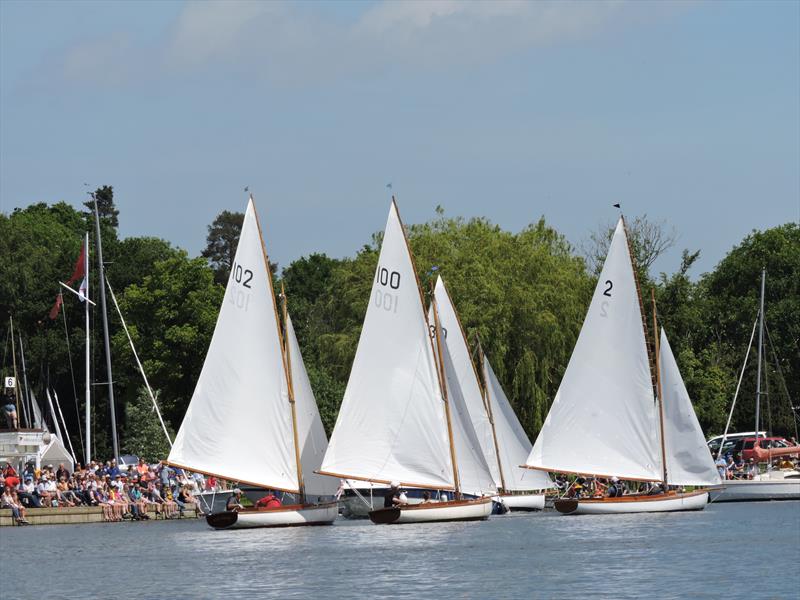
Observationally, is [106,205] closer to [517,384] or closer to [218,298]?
[218,298]

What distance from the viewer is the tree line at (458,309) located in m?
88.6

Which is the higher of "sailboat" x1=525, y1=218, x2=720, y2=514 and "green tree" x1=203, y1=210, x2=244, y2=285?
"green tree" x1=203, y1=210, x2=244, y2=285

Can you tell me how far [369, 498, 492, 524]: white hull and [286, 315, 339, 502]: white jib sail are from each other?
2.40 metres

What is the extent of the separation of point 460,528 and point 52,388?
61029 millimetres

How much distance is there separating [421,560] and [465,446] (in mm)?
15109

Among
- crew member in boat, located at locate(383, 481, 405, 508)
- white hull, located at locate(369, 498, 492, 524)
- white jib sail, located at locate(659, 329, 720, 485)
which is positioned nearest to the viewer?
white hull, located at locate(369, 498, 492, 524)

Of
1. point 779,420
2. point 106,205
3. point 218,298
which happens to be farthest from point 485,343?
point 106,205

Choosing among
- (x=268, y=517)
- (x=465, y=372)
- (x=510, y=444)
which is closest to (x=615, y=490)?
(x=465, y=372)

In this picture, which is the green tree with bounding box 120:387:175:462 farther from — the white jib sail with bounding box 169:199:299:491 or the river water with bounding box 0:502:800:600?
the white jib sail with bounding box 169:199:299:491

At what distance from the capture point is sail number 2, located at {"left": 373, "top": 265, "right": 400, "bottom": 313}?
61688 millimetres

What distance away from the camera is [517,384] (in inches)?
3420

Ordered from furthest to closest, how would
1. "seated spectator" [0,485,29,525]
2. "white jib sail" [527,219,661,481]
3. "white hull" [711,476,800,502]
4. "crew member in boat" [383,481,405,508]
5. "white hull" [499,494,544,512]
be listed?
"white hull" [711,476,800,502]
"white hull" [499,494,544,512]
"white jib sail" [527,219,661,481]
"seated spectator" [0,485,29,525]
"crew member in boat" [383,481,405,508]

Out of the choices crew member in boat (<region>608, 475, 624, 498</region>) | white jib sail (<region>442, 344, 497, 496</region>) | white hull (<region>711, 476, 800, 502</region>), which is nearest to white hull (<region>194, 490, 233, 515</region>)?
white jib sail (<region>442, 344, 497, 496</region>)

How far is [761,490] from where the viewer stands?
8138 cm
